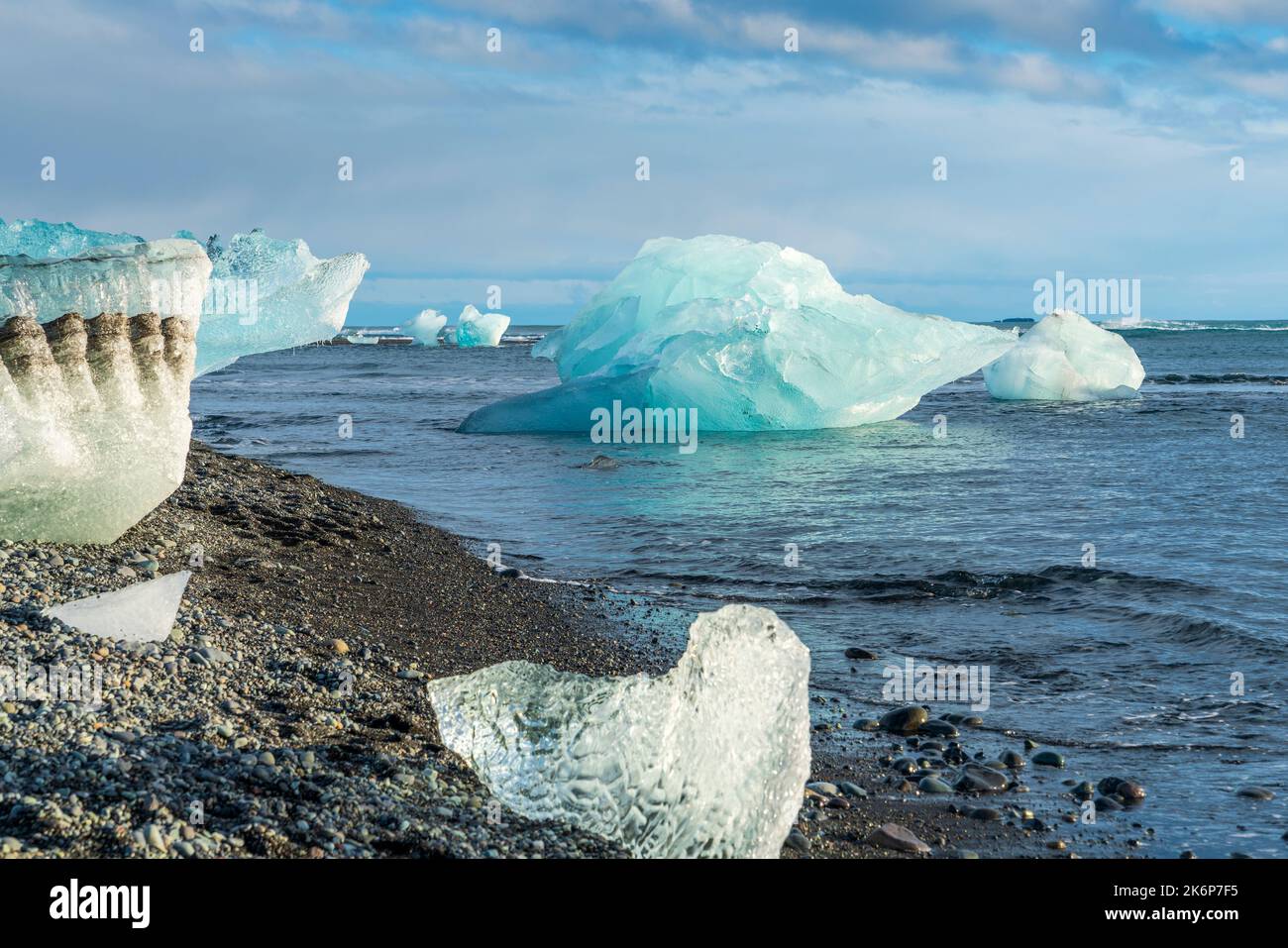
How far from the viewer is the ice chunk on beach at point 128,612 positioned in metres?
4.93

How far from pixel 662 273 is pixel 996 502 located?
10.8 m

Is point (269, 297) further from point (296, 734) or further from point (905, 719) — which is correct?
point (905, 719)

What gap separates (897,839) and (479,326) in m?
60.0

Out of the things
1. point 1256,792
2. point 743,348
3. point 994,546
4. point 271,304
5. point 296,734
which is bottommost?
point 1256,792

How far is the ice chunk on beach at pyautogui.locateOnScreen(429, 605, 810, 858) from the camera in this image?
145 inches

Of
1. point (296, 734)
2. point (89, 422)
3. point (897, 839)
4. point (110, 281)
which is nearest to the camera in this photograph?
point (897, 839)

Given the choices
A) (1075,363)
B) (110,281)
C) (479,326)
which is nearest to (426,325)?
(479,326)

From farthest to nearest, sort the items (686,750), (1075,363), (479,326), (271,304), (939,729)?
(479,326)
(1075,363)
(271,304)
(939,729)
(686,750)

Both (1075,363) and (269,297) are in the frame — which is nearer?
(269,297)

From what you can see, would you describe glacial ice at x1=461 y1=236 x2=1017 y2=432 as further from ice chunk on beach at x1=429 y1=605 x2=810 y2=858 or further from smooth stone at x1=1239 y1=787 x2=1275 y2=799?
ice chunk on beach at x1=429 y1=605 x2=810 y2=858

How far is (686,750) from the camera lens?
372 cm
